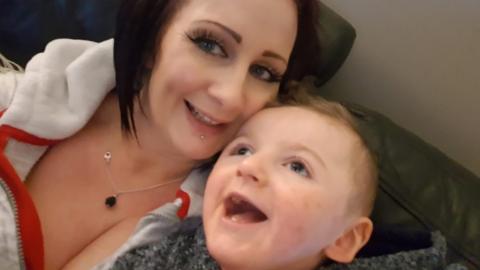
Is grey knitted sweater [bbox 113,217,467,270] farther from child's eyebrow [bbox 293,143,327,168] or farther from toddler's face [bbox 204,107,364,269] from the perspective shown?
child's eyebrow [bbox 293,143,327,168]

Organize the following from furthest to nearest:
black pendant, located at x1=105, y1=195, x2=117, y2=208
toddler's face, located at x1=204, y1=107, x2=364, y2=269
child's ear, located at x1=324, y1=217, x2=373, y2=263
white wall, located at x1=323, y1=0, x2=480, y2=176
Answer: white wall, located at x1=323, y1=0, x2=480, y2=176 → black pendant, located at x1=105, y1=195, x2=117, y2=208 → child's ear, located at x1=324, y1=217, x2=373, y2=263 → toddler's face, located at x1=204, y1=107, x2=364, y2=269

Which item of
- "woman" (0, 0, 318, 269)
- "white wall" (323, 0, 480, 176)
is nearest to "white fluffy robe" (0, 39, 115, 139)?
"woman" (0, 0, 318, 269)

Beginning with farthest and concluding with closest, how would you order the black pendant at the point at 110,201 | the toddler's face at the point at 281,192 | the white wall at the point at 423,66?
the white wall at the point at 423,66, the black pendant at the point at 110,201, the toddler's face at the point at 281,192

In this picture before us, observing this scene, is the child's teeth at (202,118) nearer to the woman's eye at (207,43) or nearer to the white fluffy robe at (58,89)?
the woman's eye at (207,43)

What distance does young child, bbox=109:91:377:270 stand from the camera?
2.79ft

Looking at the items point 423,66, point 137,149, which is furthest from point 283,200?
Answer: point 423,66

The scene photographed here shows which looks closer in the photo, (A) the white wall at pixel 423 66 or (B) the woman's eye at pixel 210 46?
(B) the woman's eye at pixel 210 46

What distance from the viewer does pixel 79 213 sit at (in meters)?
1.07

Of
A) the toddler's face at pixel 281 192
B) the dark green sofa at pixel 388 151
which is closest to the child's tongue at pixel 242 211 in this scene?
the toddler's face at pixel 281 192

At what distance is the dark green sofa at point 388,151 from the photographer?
3.67 feet

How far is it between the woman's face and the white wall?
56 cm

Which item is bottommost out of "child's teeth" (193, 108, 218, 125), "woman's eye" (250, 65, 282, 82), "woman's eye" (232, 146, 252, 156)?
"woman's eye" (232, 146, 252, 156)

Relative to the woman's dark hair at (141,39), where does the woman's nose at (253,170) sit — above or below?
below

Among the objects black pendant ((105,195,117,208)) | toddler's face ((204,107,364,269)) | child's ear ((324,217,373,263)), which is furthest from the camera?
black pendant ((105,195,117,208))
